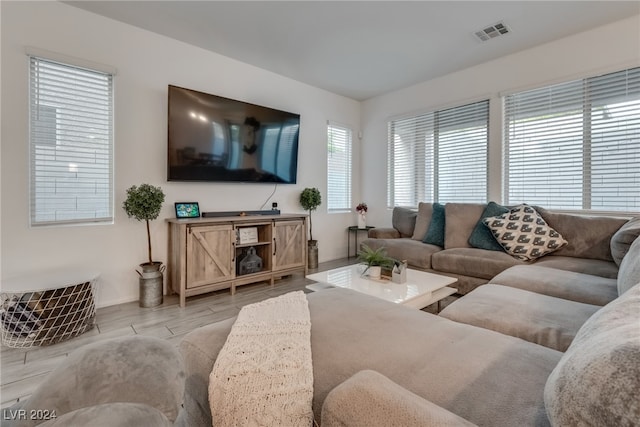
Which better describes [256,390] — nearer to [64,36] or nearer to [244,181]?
[244,181]

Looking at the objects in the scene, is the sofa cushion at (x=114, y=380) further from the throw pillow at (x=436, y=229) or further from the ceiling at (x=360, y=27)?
the throw pillow at (x=436, y=229)

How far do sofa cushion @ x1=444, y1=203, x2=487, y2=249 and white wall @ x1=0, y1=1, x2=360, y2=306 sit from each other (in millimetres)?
2200

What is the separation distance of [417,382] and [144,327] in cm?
223

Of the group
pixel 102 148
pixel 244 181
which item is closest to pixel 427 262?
pixel 244 181

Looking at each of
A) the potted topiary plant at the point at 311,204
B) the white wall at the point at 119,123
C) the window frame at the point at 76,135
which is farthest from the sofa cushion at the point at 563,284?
the window frame at the point at 76,135

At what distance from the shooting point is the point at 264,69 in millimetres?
3680

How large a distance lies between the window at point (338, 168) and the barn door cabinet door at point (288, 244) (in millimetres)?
1157

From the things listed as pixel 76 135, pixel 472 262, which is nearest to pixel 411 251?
pixel 472 262

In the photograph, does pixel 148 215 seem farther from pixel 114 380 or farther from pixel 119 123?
pixel 114 380

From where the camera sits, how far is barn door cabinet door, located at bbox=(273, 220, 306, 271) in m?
3.33

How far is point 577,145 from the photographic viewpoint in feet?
9.88

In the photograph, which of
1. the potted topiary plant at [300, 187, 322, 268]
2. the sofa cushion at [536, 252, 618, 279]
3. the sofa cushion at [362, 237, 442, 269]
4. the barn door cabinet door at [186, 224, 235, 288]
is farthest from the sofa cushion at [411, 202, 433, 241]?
the barn door cabinet door at [186, 224, 235, 288]

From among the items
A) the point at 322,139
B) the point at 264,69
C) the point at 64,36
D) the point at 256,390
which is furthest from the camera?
the point at 322,139

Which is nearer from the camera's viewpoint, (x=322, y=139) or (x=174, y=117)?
(x=174, y=117)
